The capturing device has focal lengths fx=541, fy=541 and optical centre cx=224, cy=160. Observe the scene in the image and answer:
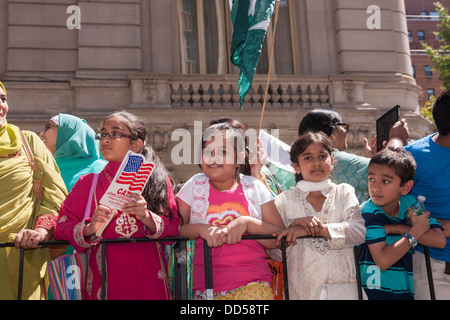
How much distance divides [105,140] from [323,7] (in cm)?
1031

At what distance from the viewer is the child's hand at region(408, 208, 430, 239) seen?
11.2 ft

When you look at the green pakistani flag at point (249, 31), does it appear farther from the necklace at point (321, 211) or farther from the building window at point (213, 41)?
the building window at point (213, 41)

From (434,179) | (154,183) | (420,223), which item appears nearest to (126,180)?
(154,183)

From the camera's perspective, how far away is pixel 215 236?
333 centimetres

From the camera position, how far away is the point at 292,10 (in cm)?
1333

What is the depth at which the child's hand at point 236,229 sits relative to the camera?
3.35 metres

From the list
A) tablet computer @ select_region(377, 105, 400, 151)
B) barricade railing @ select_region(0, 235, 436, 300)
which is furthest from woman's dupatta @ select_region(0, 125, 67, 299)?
tablet computer @ select_region(377, 105, 400, 151)

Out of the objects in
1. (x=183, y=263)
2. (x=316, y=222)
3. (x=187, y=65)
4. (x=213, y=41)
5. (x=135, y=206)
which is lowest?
(x=183, y=263)

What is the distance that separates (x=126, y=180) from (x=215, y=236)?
0.66 m

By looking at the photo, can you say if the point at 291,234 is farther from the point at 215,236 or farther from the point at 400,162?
the point at 400,162

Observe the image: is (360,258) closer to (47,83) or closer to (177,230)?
(177,230)

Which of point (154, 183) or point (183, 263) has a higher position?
point (154, 183)

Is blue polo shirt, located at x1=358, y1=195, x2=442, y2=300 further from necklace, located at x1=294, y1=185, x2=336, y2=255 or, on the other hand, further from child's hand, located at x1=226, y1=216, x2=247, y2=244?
child's hand, located at x1=226, y1=216, x2=247, y2=244

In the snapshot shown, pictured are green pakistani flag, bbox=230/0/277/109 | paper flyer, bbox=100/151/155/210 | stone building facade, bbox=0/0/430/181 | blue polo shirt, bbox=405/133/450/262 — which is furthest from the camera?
stone building facade, bbox=0/0/430/181
